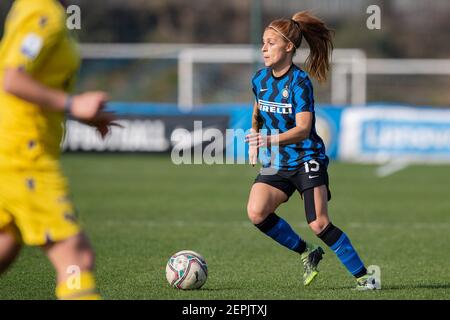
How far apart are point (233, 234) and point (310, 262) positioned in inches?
133

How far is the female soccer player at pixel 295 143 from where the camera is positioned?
6.52 metres

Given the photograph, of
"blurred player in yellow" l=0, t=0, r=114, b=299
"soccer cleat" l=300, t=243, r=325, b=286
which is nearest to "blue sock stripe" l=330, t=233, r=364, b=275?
"soccer cleat" l=300, t=243, r=325, b=286

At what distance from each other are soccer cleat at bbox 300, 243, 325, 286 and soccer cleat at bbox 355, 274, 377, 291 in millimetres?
346

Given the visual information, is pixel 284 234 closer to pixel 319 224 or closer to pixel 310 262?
pixel 310 262

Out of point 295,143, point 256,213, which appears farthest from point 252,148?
point 256,213

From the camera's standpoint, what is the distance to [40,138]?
440cm

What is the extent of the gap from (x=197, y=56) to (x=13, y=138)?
23.3 metres

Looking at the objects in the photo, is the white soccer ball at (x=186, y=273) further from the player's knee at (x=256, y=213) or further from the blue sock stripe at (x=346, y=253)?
the blue sock stripe at (x=346, y=253)

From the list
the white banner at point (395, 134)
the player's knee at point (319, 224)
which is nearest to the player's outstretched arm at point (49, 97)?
the player's knee at point (319, 224)

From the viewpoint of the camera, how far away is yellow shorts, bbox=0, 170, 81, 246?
14.2 ft

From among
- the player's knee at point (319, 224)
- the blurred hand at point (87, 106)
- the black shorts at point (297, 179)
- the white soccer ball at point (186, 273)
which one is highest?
the blurred hand at point (87, 106)

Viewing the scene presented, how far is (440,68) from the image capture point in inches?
1128

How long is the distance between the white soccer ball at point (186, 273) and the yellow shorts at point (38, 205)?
234 cm
